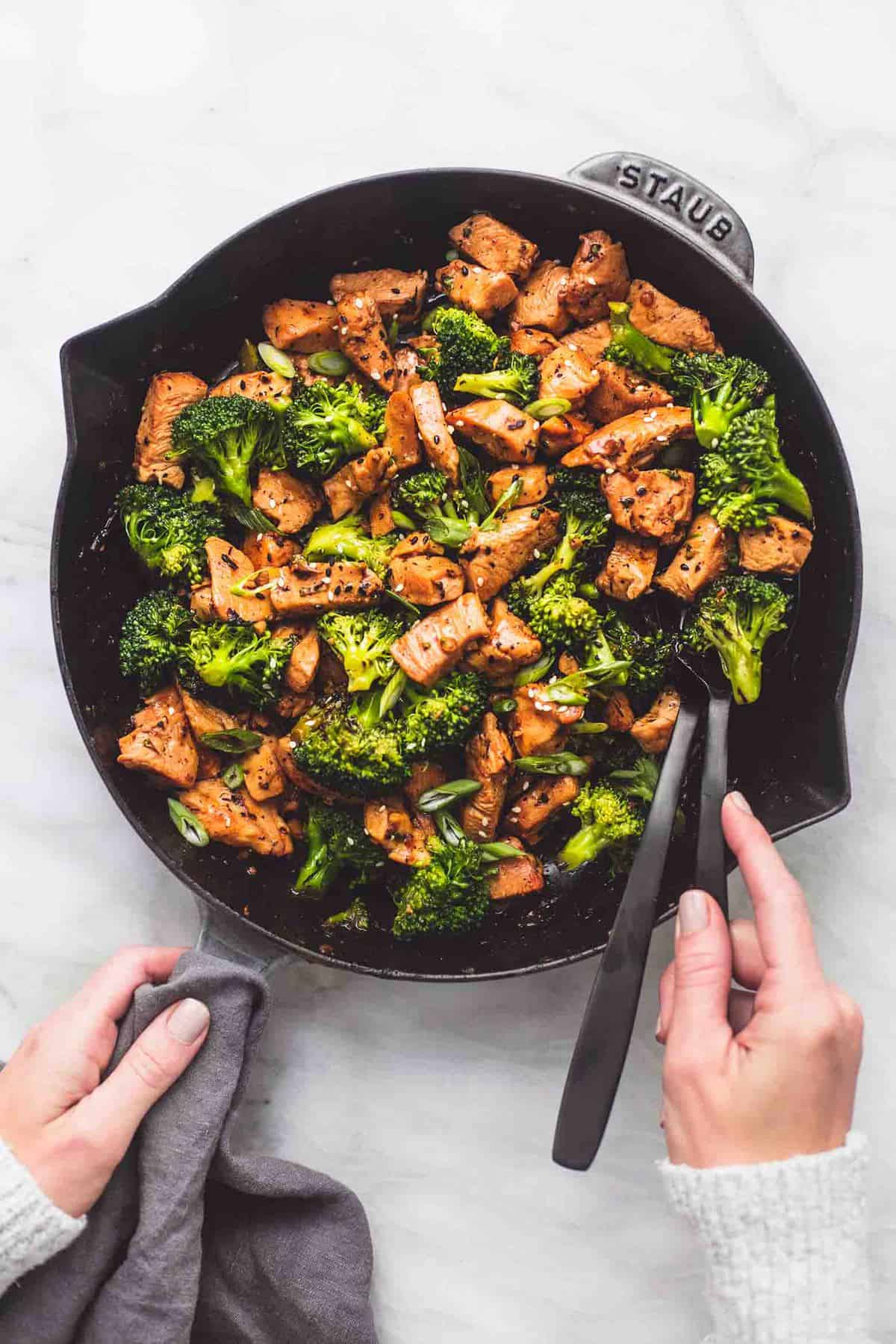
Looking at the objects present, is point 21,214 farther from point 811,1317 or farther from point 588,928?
point 811,1317

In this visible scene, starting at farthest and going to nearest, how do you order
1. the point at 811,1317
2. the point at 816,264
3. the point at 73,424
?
the point at 816,264
the point at 73,424
the point at 811,1317

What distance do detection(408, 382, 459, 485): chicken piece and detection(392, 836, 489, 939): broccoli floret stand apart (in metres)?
0.94

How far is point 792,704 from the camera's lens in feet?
8.82

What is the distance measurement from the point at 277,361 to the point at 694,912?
1731 mm

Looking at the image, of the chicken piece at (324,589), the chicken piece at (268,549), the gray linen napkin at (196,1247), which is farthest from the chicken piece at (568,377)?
the gray linen napkin at (196,1247)

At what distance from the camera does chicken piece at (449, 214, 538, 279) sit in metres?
2.69

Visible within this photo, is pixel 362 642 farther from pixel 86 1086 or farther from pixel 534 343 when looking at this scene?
pixel 86 1086

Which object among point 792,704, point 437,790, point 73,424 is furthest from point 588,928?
point 73,424

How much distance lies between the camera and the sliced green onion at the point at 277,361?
279 centimetres

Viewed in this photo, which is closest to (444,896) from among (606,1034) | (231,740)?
(606,1034)

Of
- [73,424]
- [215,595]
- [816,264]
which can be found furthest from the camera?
[816,264]

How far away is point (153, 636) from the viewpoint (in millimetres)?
2664

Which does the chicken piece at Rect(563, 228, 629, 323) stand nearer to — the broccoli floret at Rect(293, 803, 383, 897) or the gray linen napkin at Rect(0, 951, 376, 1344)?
the broccoli floret at Rect(293, 803, 383, 897)

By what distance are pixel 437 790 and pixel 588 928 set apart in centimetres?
52
